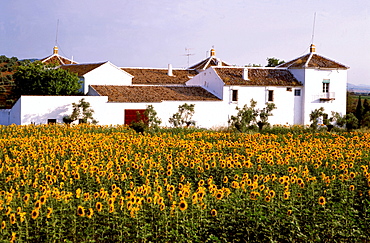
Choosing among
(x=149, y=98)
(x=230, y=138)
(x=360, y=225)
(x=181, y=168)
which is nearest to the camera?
(x=360, y=225)

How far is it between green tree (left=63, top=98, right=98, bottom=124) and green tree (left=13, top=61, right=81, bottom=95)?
3.86m

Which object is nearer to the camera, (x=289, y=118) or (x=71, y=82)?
(x=71, y=82)

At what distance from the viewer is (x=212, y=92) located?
41.6 meters

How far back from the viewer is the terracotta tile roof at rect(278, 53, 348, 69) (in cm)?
4341

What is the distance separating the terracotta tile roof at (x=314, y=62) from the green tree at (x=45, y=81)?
Result: 18.1 m

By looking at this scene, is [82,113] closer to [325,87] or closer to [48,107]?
[48,107]

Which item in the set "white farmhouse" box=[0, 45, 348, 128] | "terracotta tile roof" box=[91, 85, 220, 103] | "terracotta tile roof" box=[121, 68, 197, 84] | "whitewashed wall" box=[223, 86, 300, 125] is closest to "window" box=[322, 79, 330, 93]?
"white farmhouse" box=[0, 45, 348, 128]

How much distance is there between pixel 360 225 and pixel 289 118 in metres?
34.1

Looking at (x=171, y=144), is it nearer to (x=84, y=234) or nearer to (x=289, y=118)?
(x=84, y=234)

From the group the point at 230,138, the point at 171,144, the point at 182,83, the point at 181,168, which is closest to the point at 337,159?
the point at 181,168

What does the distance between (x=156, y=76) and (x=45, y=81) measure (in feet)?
40.3

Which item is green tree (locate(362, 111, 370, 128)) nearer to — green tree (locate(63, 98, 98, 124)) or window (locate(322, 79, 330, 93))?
window (locate(322, 79, 330, 93))

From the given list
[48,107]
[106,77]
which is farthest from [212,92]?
[48,107]

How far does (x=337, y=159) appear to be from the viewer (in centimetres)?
1289
